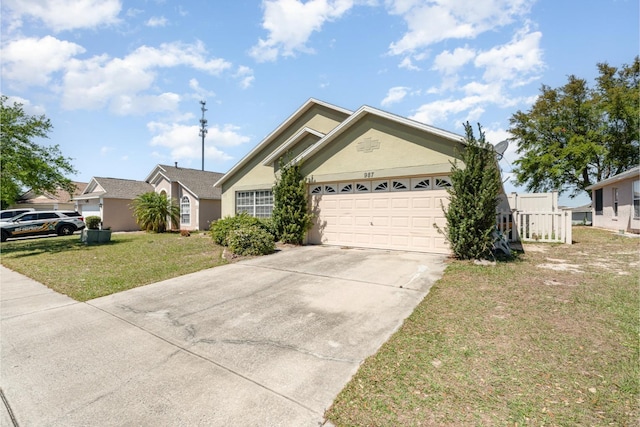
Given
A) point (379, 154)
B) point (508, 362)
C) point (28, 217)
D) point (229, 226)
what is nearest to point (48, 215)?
point (28, 217)

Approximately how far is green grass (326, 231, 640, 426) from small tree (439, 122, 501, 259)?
2209mm

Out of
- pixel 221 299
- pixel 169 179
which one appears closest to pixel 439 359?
pixel 221 299

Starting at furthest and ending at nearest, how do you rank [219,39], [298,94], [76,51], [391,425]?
1. [298,94]
2. [76,51]
3. [219,39]
4. [391,425]

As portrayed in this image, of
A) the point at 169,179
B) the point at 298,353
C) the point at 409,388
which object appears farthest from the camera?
the point at 169,179

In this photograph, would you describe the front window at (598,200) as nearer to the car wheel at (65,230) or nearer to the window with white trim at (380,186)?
the window with white trim at (380,186)

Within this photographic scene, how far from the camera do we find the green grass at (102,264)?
24.4ft

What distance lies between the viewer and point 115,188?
81.8ft

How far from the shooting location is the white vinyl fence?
11.1 meters

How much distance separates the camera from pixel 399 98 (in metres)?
13.5

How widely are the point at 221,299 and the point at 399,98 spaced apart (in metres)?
11.5

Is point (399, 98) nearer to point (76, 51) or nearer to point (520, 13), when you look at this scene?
point (520, 13)

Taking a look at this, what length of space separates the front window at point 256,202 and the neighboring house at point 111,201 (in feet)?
44.3

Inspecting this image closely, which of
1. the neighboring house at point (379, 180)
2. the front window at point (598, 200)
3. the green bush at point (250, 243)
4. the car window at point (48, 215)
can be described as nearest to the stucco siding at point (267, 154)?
the neighboring house at point (379, 180)

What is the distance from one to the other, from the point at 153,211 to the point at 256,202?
10.1m
